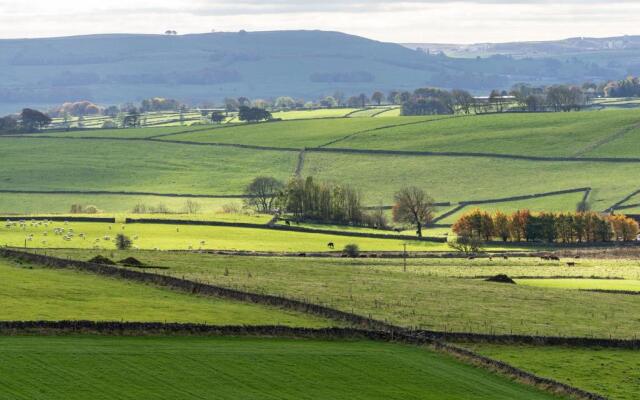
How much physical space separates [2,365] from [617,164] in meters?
156

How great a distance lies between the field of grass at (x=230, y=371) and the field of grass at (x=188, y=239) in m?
53.1

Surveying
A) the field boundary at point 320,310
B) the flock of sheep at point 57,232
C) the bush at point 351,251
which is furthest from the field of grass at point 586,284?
the flock of sheep at point 57,232

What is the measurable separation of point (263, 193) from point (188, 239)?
166 feet

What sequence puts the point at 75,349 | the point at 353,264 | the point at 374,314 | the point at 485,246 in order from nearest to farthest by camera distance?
the point at 75,349, the point at 374,314, the point at 353,264, the point at 485,246

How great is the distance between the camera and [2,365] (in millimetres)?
48344

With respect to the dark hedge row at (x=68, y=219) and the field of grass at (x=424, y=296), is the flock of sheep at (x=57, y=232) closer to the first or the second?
the dark hedge row at (x=68, y=219)

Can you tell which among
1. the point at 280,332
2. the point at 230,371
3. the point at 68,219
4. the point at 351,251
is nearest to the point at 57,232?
the point at 68,219

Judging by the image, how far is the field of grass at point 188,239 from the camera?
112 meters

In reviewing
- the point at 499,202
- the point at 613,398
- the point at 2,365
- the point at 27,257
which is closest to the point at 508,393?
the point at 613,398

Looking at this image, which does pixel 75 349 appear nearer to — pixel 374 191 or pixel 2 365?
pixel 2 365

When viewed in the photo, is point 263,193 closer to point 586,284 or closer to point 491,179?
point 491,179

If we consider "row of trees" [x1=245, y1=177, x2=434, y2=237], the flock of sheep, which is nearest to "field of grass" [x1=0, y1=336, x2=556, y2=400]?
the flock of sheep

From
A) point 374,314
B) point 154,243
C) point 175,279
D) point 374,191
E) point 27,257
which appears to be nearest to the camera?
point 374,314

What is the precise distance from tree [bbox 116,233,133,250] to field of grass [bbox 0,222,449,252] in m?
0.67
